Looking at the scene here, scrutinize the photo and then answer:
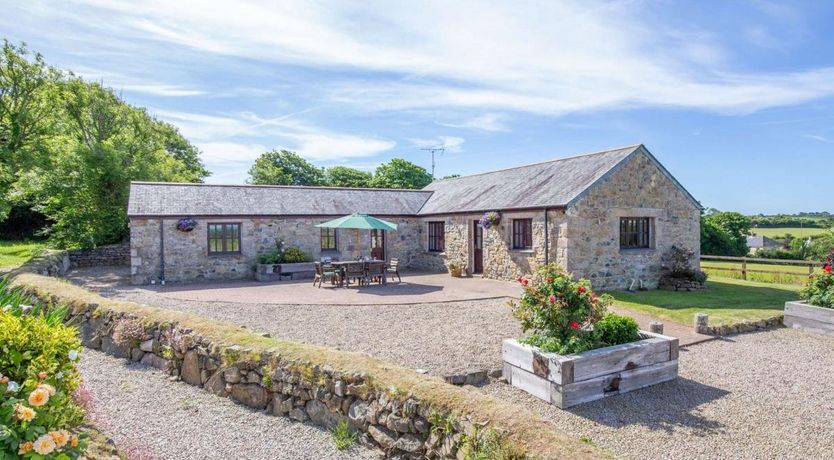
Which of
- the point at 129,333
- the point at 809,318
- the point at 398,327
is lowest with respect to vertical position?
the point at 398,327

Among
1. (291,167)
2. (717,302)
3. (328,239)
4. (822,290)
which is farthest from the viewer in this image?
(291,167)

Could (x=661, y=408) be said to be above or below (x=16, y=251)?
below

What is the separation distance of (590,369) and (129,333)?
7194 millimetres

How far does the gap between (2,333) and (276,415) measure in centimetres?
320

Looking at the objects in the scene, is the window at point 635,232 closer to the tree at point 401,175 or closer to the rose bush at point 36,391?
the rose bush at point 36,391

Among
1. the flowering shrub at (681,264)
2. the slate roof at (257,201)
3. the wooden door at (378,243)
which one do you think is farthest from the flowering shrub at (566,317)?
the wooden door at (378,243)

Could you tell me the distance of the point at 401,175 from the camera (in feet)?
149

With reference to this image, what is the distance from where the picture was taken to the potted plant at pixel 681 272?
15.8 metres

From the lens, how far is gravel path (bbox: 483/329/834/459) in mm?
5195

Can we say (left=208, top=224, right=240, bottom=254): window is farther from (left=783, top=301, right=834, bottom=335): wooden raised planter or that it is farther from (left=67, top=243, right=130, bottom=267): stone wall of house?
(left=783, top=301, right=834, bottom=335): wooden raised planter

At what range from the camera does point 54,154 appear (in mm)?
23062

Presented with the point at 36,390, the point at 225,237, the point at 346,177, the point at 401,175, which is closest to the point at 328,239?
the point at 225,237

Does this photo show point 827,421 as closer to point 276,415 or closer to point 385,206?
point 276,415

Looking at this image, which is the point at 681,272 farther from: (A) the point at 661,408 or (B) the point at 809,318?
(A) the point at 661,408
